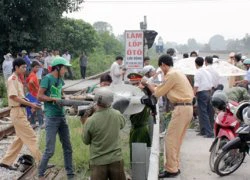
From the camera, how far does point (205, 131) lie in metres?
9.93

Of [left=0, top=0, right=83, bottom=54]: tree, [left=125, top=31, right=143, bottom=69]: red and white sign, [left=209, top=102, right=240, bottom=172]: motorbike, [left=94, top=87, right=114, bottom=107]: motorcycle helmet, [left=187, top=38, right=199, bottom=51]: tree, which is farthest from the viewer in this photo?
[left=187, top=38, right=199, bottom=51]: tree

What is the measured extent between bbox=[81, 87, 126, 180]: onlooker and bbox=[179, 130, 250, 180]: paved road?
1.95 m

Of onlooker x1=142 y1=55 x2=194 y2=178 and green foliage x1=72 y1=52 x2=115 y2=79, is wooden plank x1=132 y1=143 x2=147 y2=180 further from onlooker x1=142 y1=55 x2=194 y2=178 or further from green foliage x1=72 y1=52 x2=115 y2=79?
green foliage x1=72 y1=52 x2=115 y2=79

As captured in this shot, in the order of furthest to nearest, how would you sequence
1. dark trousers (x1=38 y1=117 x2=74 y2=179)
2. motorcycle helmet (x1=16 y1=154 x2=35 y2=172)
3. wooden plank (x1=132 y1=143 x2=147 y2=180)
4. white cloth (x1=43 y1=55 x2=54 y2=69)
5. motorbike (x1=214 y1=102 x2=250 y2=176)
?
white cloth (x1=43 y1=55 x2=54 y2=69) → motorcycle helmet (x1=16 y1=154 x2=35 y2=172) → dark trousers (x1=38 y1=117 x2=74 y2=179) → wooden plank (x1=132 y1=143 x2=147 y2=180) → motorbike (x1=214 y1=102 x2=250 y2=176)

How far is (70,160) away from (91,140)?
1.97 metres

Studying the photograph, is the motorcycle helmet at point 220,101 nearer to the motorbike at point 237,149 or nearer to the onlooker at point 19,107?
the motorbike at point 237,149

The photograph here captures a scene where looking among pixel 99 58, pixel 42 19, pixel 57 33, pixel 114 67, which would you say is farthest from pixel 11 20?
pixel 99 58

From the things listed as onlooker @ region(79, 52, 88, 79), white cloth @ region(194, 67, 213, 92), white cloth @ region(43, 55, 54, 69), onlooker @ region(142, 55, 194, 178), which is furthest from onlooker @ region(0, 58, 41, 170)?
onlooker @ region(79, 52, 88, 79)

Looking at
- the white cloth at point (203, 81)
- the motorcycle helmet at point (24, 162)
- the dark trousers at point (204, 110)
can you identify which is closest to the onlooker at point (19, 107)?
the motorcycle helmet at point (24, 162)

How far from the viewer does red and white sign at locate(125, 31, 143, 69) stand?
474 inches

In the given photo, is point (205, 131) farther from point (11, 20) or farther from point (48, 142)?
point (11, 20)

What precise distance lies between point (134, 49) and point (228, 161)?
19.3ft

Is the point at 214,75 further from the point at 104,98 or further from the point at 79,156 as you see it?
the point at 104,98

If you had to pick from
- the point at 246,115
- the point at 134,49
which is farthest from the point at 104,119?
the point at 134,49
